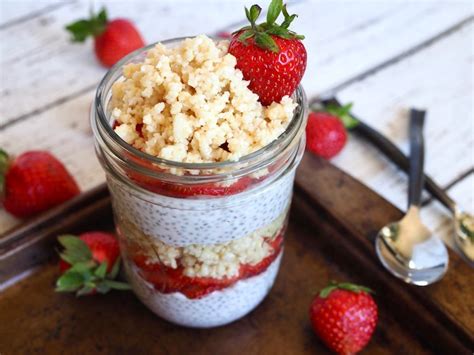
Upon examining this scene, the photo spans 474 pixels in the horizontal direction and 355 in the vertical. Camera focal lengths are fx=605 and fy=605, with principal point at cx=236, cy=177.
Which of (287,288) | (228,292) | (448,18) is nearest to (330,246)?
(287,288)

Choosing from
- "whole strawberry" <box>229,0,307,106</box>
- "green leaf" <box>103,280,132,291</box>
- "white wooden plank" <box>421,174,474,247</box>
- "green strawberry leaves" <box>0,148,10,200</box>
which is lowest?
"white wooden plank" <box>421,174,474,247</box>

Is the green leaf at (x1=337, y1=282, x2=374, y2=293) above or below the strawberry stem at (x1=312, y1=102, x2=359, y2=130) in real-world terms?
below

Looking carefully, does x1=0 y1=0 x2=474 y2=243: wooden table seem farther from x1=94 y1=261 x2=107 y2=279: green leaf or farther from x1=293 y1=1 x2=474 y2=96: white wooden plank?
x1=94 y1=261 x2=107 y2=279: green leaf

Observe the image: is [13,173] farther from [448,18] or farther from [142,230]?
[448,18]

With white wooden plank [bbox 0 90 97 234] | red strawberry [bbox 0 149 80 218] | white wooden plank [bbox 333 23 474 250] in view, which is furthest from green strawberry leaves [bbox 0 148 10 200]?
white wooden plank [bbox 333 23 474 250]

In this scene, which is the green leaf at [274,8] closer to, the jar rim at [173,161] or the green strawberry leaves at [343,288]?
the jar rim at [173,161]

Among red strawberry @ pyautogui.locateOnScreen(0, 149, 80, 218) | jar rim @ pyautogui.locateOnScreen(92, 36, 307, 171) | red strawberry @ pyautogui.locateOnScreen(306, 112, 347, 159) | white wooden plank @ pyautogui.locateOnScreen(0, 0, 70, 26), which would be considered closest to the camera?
jar rim @ pyautogui.locateOnScreen(92, 36, 307, 171)

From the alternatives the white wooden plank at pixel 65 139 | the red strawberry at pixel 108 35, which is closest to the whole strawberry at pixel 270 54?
the white wooden plank at pixel 65 139
